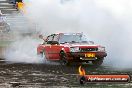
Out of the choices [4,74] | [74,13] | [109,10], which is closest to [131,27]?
[109,10]

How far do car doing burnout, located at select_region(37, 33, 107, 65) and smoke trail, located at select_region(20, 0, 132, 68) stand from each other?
134 cm

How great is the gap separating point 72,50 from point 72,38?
Result: 5.00 feet

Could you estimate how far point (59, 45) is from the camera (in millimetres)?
18156

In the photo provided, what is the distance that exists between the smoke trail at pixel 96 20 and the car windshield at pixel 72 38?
155 cm

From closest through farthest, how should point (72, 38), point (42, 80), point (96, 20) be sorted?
1. point (42, 80)
2. point (72, 38)
3. point (96, 20)

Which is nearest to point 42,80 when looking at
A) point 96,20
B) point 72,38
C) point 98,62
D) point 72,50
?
point 72,50

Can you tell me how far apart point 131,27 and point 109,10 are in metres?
1.48

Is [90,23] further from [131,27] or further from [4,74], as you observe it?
[4,74]

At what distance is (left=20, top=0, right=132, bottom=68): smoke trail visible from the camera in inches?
769

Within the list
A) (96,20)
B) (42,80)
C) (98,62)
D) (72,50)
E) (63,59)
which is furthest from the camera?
(96,20)

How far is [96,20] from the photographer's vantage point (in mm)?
20953

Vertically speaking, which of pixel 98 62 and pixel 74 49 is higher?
pixel 74 49

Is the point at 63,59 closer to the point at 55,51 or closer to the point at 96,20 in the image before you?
the point at 55,51

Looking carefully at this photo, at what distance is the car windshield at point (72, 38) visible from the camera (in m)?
18.5
